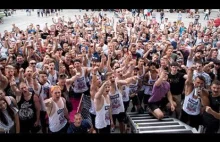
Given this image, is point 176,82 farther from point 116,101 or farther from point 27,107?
point 27,107

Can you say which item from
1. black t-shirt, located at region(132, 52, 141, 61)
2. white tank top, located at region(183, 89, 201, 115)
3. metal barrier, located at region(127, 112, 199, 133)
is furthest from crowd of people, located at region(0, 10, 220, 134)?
black t-shirt, located at region(132, 52, 141, 61)

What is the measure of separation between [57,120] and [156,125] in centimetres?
198

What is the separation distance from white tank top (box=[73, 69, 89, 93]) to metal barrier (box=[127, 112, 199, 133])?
4.43 ft

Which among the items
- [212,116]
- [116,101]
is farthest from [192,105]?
[116,101]

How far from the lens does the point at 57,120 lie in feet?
13.0

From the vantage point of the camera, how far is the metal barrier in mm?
4312

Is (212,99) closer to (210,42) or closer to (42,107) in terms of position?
(42,107)

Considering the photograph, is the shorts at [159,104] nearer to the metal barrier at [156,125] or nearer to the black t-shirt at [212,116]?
the metal barrier at [156,125]

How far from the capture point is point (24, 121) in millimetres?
4074

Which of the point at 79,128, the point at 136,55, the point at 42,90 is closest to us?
the point at 79,128
